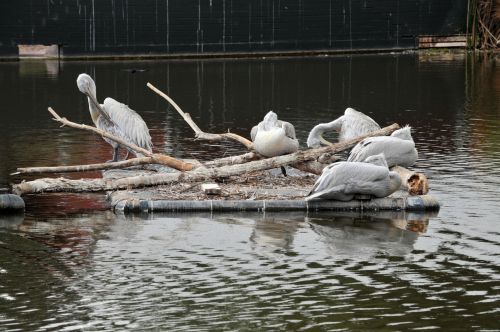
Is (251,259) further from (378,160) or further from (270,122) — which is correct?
(270,122)

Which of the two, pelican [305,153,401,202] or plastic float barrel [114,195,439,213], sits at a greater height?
pelican [305,153,401,202]

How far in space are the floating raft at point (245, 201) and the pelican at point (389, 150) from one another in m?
0.58

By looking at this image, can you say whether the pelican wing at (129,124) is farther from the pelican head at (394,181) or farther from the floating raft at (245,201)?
the pelican head at (394,181)

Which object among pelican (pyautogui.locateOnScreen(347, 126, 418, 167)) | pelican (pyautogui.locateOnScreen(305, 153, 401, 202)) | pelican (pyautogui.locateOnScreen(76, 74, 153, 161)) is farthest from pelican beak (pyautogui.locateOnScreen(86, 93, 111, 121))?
pelican (pyautogui.locateOnScreen(305, 153, 401, 202))

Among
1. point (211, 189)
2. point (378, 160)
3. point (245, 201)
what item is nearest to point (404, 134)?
point (378, 160)

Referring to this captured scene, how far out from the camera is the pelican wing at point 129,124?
16.6 metres

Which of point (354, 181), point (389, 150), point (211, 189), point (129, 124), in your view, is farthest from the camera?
point (129, 124)

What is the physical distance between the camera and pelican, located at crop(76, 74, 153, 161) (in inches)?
653

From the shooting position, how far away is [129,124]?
1669cm

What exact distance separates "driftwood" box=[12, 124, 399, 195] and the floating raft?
162mm

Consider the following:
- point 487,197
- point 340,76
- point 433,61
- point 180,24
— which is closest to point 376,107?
point 340,76

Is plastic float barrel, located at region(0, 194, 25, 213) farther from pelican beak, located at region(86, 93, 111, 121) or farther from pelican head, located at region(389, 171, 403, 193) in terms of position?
pelican head, located at region(389, 171, 403, 193)

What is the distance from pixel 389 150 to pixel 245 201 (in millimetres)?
2096

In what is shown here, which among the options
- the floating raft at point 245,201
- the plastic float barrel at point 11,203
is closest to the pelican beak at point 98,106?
the floating raft at point 245,201
